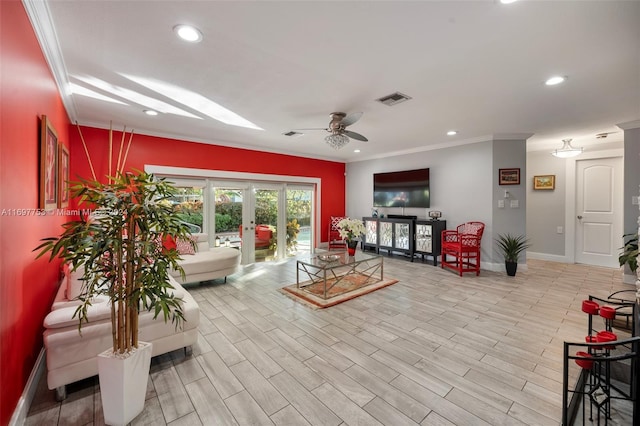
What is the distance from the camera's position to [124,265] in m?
1.62

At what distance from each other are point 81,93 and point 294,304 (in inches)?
138

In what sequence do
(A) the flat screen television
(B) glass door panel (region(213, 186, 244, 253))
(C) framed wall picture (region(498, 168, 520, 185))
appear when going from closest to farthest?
(C) framed wall picture (region(498, 168, 520, 185)) < (B) glass door panel (region(213, 186, 244, 253)) < (A) the flat screen television

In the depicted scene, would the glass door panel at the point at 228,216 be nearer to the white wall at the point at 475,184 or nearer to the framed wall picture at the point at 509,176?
the white wall at the point at 475,184

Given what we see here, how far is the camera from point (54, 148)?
2486mm

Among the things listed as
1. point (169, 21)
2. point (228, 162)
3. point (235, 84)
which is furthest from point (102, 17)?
point (228, 162)

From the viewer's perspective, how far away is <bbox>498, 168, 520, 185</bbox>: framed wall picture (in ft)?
16.1

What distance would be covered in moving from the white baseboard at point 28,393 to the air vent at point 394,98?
387cm

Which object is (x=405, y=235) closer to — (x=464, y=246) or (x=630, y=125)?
(x=464, y=246)

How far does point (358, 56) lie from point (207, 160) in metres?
3.75

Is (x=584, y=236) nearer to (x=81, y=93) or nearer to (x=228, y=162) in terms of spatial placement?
(x=228, y=162)

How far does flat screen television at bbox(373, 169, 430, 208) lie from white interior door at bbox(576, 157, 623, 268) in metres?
3.04

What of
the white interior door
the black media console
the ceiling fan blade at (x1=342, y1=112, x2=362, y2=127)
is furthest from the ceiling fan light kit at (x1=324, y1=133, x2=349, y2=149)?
the white interior door

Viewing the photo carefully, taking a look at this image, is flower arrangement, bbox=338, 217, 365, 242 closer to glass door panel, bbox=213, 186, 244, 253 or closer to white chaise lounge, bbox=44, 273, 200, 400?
glass door panel, bbox=213, 186, 244, 253

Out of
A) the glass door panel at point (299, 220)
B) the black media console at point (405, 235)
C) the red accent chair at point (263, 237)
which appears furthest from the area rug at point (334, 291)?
the glass door panel at point (299, 220)
